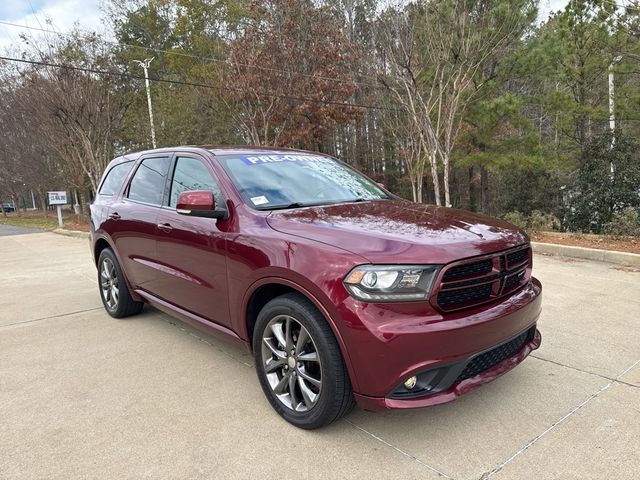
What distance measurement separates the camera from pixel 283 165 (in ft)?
12.4

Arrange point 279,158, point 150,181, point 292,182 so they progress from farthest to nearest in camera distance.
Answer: point 150,181
point 279,158
point 292,182

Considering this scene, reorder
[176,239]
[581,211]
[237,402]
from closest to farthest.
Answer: [237,402]
[176,239]
[581,211]

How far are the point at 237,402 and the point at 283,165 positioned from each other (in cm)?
183

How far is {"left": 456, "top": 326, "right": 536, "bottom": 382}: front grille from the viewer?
251 centimetres

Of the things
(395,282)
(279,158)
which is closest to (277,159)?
(279,158)

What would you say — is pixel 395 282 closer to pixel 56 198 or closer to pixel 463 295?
pixel 463 295

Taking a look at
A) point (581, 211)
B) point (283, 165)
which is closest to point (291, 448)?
point (283, 165)

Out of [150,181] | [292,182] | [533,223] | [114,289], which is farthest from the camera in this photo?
[533,223]

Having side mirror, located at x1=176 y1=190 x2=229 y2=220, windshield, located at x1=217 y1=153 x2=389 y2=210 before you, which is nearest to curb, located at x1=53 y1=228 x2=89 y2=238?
windshield, located at x1=217 y1=153 x2=389 y2=210

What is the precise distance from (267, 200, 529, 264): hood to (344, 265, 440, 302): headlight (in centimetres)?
4

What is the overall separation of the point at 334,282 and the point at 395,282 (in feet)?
1.03

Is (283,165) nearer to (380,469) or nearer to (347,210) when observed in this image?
(347,210)

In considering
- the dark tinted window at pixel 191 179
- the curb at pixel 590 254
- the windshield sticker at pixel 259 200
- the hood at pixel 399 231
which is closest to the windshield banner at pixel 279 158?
the dark tinted window at pixel 191 179

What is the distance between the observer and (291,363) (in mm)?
2777
